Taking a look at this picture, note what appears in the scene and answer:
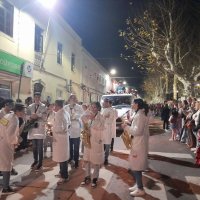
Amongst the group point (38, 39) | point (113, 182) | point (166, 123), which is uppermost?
point (38, 39)

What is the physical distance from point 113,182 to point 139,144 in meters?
1.49

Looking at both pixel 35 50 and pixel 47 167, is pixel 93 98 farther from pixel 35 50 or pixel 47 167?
pixel 47 167

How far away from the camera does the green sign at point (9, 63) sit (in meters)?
11.9

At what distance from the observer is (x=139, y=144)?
5793mm

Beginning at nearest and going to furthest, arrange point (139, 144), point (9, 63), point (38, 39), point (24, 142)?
point (139, 144) < point (24, 142) < point (9, 63) < point (38, 39)

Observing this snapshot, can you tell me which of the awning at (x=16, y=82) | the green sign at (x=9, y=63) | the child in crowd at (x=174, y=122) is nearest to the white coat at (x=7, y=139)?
the green sign at (x=9, y=63)

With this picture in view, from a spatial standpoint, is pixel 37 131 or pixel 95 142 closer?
pixel 95 142

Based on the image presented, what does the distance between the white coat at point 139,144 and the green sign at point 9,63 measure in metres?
7.72

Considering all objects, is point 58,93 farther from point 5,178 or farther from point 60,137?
point 5,178

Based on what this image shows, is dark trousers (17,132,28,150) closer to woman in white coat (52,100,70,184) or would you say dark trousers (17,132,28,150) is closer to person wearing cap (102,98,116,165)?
person wearing cap (102,98,116,165)

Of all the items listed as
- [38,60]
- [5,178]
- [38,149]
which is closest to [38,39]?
[38,60]

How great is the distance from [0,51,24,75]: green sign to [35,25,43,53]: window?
3951mm

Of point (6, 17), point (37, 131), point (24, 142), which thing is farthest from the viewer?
point (6, 17)

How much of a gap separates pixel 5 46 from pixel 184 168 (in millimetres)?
9593
